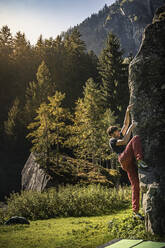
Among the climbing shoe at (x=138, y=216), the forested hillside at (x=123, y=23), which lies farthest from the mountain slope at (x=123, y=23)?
the climbing shoe at (x=138, y=216)

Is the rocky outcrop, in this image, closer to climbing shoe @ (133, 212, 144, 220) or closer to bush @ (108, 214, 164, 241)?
bush @ (108, 214, 164, 241)

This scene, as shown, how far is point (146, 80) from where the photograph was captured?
5984mm

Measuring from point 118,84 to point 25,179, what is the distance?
21668mm

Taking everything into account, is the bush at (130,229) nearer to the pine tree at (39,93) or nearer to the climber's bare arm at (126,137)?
the climber's bare arm at (126,137)

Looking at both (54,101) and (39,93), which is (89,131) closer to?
(54,101)

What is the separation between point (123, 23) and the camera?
156750 mm

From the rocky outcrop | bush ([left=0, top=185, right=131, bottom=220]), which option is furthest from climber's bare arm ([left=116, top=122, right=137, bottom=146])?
the rocky outcrop

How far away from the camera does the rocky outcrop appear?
1643cm

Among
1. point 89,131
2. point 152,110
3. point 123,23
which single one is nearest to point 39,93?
point 89,131

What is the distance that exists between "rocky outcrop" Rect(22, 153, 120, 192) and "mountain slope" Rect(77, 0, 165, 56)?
118679 millimetres

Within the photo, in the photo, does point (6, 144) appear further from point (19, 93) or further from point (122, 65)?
point (122, 65)

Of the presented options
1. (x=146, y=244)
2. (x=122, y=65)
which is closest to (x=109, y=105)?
(x=122, y=65)

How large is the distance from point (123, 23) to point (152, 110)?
166 meters

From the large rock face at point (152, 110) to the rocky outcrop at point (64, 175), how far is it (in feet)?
36.3
